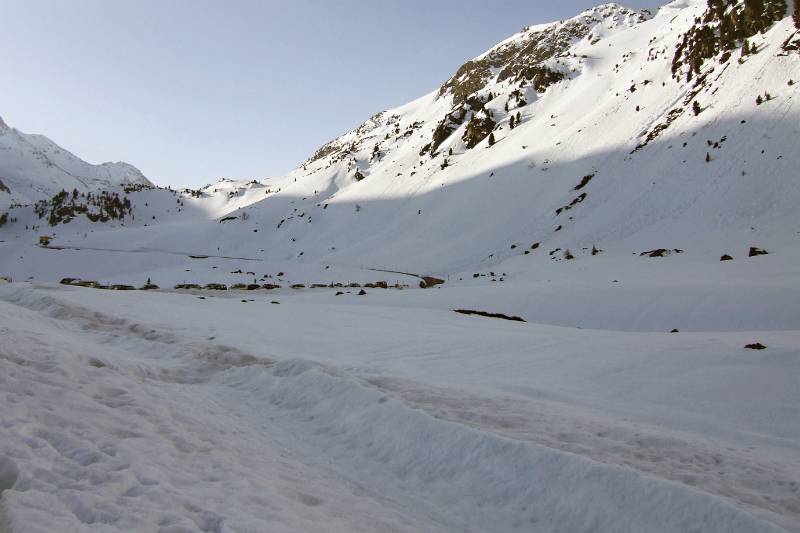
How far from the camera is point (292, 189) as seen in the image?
79.6 meters

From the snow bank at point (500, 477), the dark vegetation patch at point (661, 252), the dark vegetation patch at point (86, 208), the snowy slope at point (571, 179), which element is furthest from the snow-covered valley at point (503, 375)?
the dark vegetation patch at point (86, 208)

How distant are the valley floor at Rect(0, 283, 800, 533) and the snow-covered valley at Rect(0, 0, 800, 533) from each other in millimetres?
28

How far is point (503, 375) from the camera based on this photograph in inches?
313

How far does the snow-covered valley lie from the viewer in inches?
150

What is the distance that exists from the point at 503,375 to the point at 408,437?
3.03 m

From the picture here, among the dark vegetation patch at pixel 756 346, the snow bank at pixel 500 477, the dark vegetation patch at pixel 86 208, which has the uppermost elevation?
the dark vegetation patch at pixel 86 208

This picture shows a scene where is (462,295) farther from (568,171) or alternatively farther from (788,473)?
(568,171)

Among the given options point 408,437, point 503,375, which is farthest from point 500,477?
point 503,375

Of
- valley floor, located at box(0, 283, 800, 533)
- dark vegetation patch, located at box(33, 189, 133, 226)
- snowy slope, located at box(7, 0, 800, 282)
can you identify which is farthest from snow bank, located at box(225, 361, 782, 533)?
dark vegetation patch, located at box(33, 189, 133, 226)

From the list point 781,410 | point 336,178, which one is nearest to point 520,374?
point 781,410

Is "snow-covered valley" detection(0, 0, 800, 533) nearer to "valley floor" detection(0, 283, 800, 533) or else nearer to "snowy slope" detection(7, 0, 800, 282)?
"valley floor" detection(0, 283, 800, 533)

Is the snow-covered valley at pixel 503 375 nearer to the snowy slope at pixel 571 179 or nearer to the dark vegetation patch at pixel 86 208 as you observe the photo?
the snowy slope at pixel 571 179

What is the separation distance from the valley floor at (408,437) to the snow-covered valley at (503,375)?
0.09 feet

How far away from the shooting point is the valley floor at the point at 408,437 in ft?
11.6
